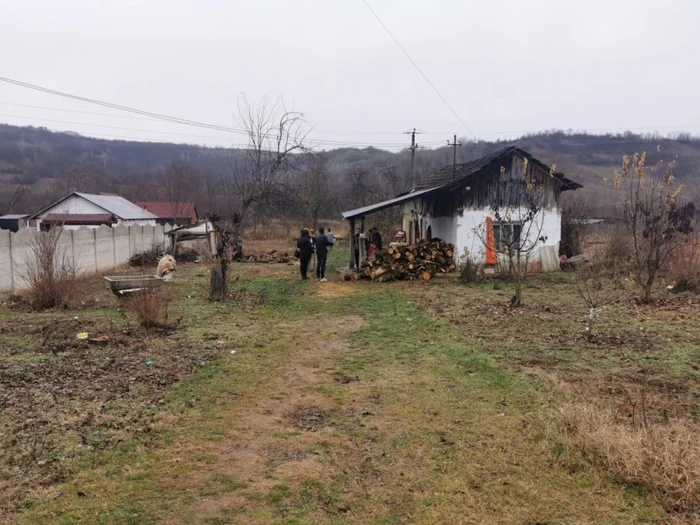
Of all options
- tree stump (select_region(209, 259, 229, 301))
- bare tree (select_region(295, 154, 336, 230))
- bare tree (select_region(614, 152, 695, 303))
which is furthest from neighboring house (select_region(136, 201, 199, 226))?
bare tree (select_region(614, 152, 695, 303))

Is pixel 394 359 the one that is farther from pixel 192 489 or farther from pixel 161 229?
pixel 161 229

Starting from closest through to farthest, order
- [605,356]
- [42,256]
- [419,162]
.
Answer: [605,356]
[42,256]
[419,162]

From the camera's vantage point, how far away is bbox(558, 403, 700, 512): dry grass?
3.61 metres

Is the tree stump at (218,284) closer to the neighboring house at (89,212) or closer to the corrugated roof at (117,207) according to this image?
the neighboring house at (89,212)

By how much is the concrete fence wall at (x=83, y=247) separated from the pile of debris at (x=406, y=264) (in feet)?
30.3

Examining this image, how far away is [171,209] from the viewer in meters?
57.3

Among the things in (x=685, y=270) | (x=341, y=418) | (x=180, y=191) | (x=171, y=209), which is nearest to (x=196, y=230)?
(x=685, y=270)

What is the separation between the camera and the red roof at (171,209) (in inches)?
2083

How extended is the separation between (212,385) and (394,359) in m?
2.78

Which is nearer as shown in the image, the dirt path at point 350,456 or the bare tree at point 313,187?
the dirt path at point 350,456

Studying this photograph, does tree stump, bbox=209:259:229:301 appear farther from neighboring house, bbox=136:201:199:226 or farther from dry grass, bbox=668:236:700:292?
neighboring house, bbox=136:201:199:226

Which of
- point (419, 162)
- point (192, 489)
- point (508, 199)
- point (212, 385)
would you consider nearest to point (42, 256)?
point (212, 385)

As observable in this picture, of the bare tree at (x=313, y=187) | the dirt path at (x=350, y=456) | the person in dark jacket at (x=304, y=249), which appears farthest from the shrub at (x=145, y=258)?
the dirt path at (x=350, y=456)

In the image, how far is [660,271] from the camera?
14875 mm
